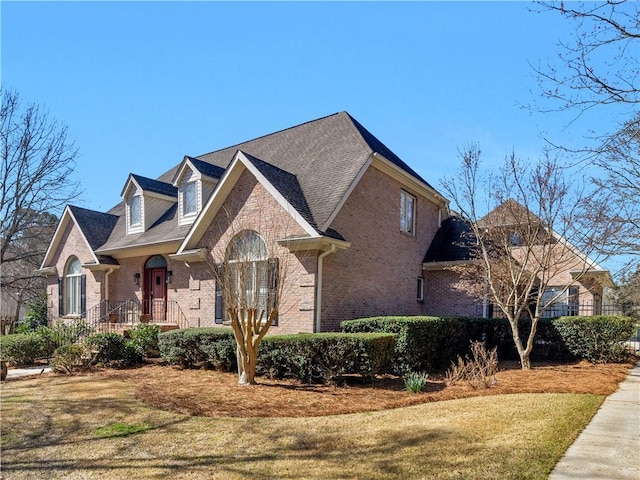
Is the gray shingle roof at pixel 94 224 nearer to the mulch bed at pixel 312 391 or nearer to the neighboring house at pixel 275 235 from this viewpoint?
the neighboring house at pixel 275 235

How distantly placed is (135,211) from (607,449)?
1930 centimetres

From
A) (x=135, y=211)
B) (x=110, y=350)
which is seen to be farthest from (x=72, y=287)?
(x=110, y=350)

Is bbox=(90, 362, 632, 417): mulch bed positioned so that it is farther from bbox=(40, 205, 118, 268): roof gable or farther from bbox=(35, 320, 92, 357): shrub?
bbox=(40, 205, 118, 268): roof gable

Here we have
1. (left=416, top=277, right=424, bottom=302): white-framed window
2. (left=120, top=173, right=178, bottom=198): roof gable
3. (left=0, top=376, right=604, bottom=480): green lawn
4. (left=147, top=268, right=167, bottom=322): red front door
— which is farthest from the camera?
(left=120, top=173, right=178, bottom=198): roof gable

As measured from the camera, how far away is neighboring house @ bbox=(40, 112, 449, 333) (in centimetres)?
1303

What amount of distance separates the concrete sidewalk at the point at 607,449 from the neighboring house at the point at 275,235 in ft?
23.1

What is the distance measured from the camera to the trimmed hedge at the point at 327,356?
32.4ft

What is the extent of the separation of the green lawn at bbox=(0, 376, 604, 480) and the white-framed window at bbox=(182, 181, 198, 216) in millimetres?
9826

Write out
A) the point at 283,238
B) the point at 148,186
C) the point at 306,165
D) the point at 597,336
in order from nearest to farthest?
the point at 283,238 → the point at 597,336 → the point at 306,165 → the point at 148,186

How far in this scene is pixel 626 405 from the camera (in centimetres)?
791

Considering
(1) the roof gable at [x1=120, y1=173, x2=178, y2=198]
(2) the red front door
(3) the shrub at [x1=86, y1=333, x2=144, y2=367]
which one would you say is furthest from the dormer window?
(3) the shrub at [x1=86, y1=333, x2=144, y2=367]

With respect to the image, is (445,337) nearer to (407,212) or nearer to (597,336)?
(597,336)

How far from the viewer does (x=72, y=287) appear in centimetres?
2183

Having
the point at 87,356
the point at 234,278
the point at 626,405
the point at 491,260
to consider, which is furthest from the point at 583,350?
the point at 87,356
